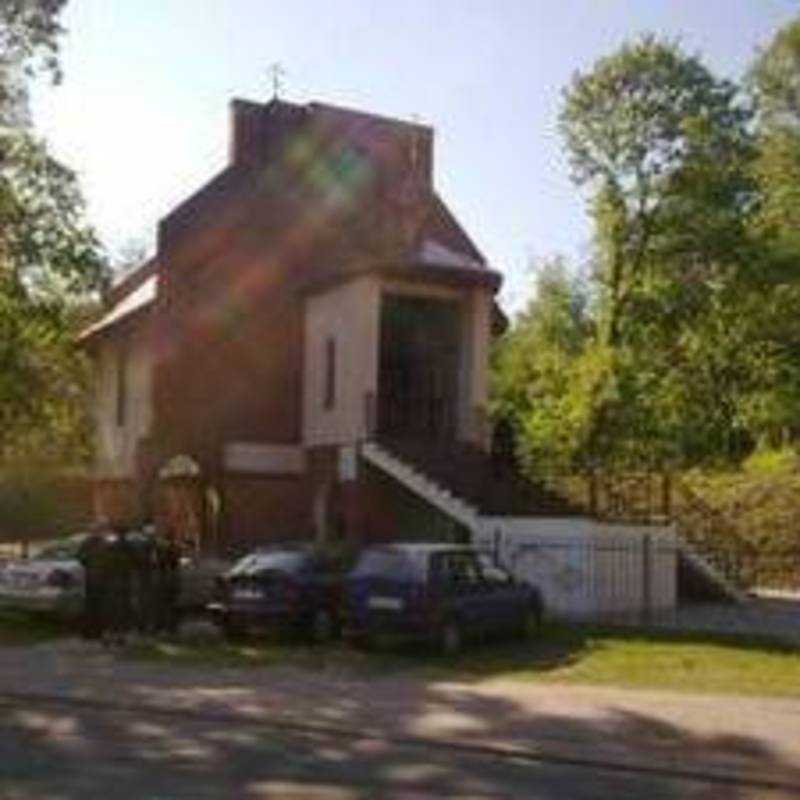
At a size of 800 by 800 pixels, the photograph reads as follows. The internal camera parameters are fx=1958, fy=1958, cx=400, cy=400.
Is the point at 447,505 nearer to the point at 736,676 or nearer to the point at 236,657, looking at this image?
the point at 236,657

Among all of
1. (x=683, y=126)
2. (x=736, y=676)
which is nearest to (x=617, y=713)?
(x=736, y=676)

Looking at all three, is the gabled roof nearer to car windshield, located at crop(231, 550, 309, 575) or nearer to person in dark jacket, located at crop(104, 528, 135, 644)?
person in dark jacket, located at crop(104, 528, 135, 644)

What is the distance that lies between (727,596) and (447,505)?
572 cm

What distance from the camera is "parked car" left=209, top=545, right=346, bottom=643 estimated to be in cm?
2847

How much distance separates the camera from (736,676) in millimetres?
23625

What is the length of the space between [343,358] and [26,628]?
11.8m

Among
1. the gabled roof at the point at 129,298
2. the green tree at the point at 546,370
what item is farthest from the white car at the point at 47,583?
the green tree at the point at 546,370

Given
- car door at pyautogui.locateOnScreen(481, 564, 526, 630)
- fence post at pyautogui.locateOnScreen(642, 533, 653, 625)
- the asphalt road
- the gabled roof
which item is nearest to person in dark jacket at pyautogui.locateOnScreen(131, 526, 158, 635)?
car door at pyautogui.locateOnScreen(481, 564, 526, 630)

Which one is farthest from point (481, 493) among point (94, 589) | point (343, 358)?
point (94, 589)

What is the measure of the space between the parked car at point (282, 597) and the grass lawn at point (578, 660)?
379 mm

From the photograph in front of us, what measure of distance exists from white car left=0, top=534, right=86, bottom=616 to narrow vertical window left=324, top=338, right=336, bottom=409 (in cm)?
1068

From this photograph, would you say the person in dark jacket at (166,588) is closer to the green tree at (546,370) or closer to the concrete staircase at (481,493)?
the concrete staircase at (481,493)

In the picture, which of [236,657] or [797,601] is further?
[797,601]

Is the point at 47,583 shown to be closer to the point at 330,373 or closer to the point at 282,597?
the point at 282,597
